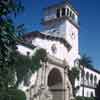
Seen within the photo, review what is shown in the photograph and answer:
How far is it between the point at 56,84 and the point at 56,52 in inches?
255

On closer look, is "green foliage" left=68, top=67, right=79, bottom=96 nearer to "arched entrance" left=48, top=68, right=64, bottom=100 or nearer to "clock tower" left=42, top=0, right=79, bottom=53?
"arched entrance" left=48, top=68, right=64, bottom=100

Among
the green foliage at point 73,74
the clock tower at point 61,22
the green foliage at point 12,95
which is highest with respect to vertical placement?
the clock tower at point 61,22

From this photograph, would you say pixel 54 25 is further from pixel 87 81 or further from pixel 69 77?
pixel 87 81

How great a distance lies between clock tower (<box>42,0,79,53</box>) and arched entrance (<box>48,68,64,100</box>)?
29.2 ft

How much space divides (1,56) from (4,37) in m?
0.60

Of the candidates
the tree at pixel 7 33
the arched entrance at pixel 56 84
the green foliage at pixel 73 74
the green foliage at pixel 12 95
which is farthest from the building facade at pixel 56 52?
the tree at pixel 7 33

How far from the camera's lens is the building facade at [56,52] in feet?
121

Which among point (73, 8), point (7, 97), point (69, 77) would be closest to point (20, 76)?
point (7, 97)

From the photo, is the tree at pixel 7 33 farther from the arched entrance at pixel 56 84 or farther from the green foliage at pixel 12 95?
the arched entrance at pixel 56 84

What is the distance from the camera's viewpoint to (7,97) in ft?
86.7

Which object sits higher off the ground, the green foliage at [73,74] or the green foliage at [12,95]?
the green foliage at [73,74]

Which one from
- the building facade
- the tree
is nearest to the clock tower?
the building facade

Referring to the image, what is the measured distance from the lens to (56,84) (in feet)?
149

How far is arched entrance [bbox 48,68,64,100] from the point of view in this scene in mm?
44272
